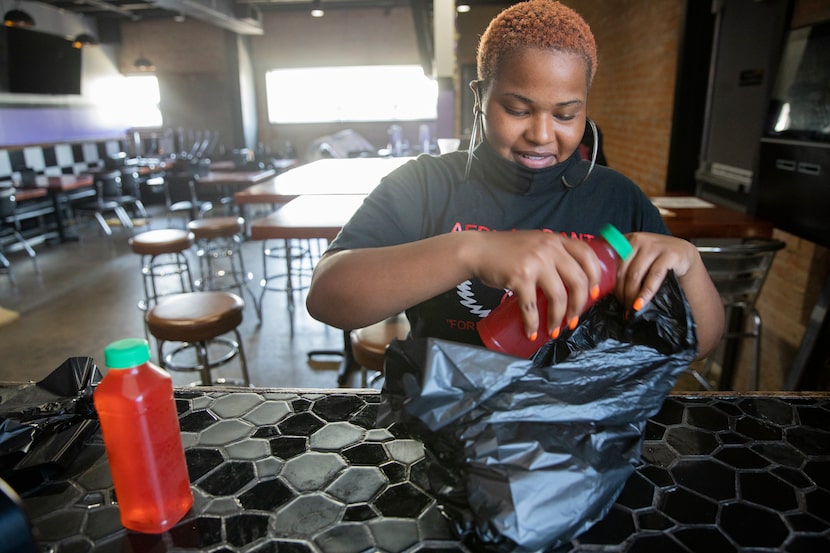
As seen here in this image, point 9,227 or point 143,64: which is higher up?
point 143,64

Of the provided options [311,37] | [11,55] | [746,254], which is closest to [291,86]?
[311,37]

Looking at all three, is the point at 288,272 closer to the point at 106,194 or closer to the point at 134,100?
the point at 106,194

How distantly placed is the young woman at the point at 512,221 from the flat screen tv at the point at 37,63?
9.06 metres

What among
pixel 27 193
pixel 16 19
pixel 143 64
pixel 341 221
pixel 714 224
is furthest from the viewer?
pixel 143 64

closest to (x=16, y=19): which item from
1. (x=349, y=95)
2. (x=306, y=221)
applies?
(x=349, y=95)

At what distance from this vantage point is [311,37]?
10.3m

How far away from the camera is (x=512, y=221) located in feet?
3.68

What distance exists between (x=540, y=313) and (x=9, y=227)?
7779 millimetres

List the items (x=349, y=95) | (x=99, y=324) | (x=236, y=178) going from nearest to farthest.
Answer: (x=99, y=324), (x=236, y=178), (x=349, y=95)

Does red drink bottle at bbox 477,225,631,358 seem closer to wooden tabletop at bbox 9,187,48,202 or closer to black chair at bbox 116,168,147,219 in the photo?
wooden tabletop at bbox 9,187,48,202

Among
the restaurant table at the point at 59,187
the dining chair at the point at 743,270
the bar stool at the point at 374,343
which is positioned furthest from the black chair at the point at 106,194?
the dining chair at the point at 743,270

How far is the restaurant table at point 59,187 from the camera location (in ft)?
20.8

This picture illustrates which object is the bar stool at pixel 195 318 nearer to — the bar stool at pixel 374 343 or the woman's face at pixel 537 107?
the bar stool at pixel 374 343

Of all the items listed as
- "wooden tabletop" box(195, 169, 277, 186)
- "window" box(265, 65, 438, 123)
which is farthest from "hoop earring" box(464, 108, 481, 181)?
"window" box(265, 65, 438, 123)
